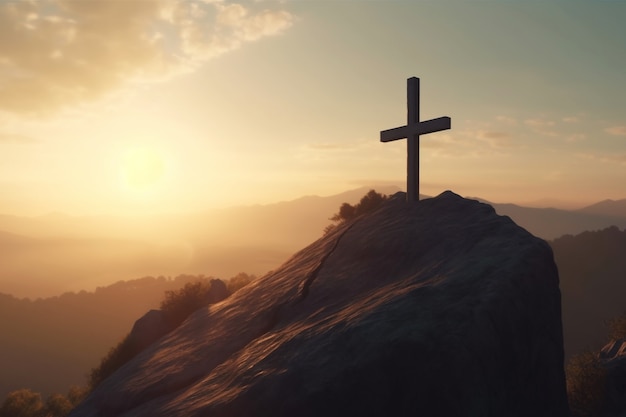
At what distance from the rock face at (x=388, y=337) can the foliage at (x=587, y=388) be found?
18.3ft

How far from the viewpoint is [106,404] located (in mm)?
11375

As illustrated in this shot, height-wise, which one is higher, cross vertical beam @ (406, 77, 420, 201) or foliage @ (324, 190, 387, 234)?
cross vertical beam @ (406, 77, 420, 201)

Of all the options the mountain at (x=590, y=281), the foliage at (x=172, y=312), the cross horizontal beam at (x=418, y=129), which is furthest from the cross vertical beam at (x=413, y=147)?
the mountain at (x=590, y=281)

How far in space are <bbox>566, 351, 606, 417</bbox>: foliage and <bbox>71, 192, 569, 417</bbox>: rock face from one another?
5.58m

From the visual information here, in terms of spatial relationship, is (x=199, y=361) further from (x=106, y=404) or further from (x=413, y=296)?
(x=413, y=296)

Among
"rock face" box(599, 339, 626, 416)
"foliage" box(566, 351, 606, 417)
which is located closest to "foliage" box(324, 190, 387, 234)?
"foliage" box(566, 351, 606, 417)

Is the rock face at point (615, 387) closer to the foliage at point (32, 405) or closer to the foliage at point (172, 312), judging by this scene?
the foliage at point (172, 312)

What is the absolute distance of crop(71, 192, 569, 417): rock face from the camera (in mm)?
7168

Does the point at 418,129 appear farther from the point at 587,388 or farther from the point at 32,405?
the point at 32,405

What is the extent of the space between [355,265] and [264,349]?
304 cm

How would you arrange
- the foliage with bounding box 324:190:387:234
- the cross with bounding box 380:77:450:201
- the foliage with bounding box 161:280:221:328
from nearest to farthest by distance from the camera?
the cross with bounding box 380:77:450:201 → the foliage with bounding box 324:190:387:234 → the foliage with bounding box 161:280:221:328

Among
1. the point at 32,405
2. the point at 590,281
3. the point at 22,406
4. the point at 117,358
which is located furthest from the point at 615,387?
the point at 590,281

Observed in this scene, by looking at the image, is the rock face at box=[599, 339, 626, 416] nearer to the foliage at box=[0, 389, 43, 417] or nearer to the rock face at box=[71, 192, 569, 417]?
the rock face at box=[71, 192, 569, 417]

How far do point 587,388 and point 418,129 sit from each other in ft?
28.3
